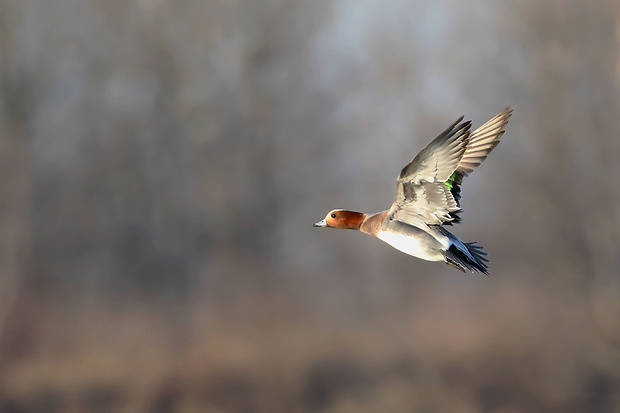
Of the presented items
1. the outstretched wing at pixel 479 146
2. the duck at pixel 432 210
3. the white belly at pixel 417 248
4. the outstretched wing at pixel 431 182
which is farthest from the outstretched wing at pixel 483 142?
the white belly at pixel 417 248

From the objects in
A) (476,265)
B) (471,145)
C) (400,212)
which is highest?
(471,145)

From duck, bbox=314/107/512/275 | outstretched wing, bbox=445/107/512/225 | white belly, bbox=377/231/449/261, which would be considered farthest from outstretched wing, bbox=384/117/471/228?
outstretched wing, bbox=445/107/512/225

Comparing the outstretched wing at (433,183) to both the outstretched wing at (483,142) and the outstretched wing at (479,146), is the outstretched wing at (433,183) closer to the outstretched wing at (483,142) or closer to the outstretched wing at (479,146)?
the outstretched wing at (479,146)

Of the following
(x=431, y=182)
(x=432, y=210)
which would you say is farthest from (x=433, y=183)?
(x=432, y=210)

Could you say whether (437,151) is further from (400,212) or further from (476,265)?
(476,265)

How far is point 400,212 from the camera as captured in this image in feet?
16.6

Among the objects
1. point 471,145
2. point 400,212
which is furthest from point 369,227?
point 471,145

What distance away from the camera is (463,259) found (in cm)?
505

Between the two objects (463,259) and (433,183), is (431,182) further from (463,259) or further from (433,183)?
(463,259)

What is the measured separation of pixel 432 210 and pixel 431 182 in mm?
241

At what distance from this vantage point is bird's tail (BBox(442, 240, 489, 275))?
4.93 meters

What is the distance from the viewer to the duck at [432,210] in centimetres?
465

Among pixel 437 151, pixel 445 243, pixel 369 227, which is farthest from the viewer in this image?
pixel 369 227

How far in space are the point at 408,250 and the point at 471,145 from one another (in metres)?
1.18
